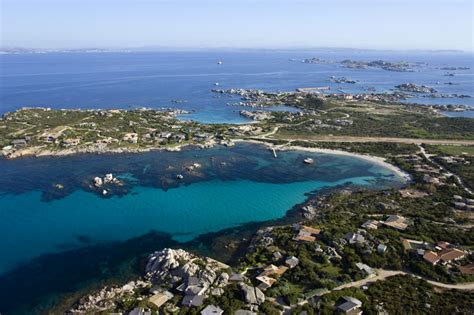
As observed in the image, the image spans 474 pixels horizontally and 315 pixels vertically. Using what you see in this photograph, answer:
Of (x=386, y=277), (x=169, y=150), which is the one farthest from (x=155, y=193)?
(x=386, y=277)

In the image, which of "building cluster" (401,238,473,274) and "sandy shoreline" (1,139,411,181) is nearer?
"building cluster" (401,238,473,274)

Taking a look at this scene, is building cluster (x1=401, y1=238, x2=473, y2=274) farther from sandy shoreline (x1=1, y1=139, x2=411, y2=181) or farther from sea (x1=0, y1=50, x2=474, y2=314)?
sandy shoreline (x1=1, y1=139, x2=411, y2=181)

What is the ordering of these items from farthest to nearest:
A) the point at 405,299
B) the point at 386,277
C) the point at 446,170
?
the point at 446,170 < the point at 386,277 < the point at 405,299

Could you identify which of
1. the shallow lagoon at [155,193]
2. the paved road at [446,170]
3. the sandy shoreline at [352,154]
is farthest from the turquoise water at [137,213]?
the paved road at [446,170]

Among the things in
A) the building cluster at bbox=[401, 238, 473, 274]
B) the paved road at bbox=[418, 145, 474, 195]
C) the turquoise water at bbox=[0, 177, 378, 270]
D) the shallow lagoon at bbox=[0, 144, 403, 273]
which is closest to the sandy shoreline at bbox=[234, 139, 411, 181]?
the shallow lagoon at bbox=[0, 144, 403, 273]

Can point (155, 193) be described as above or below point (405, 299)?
above

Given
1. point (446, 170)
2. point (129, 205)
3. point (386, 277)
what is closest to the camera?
point (386, 277)

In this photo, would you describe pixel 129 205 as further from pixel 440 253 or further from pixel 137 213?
pixel 440 253

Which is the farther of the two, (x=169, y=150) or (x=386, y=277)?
(x=169, y=150)

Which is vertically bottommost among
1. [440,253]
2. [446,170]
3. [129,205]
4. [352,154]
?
[440,253]

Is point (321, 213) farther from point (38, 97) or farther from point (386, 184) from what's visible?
point (38, 97)

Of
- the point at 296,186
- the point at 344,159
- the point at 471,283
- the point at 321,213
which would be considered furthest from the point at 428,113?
the point at 471,283
